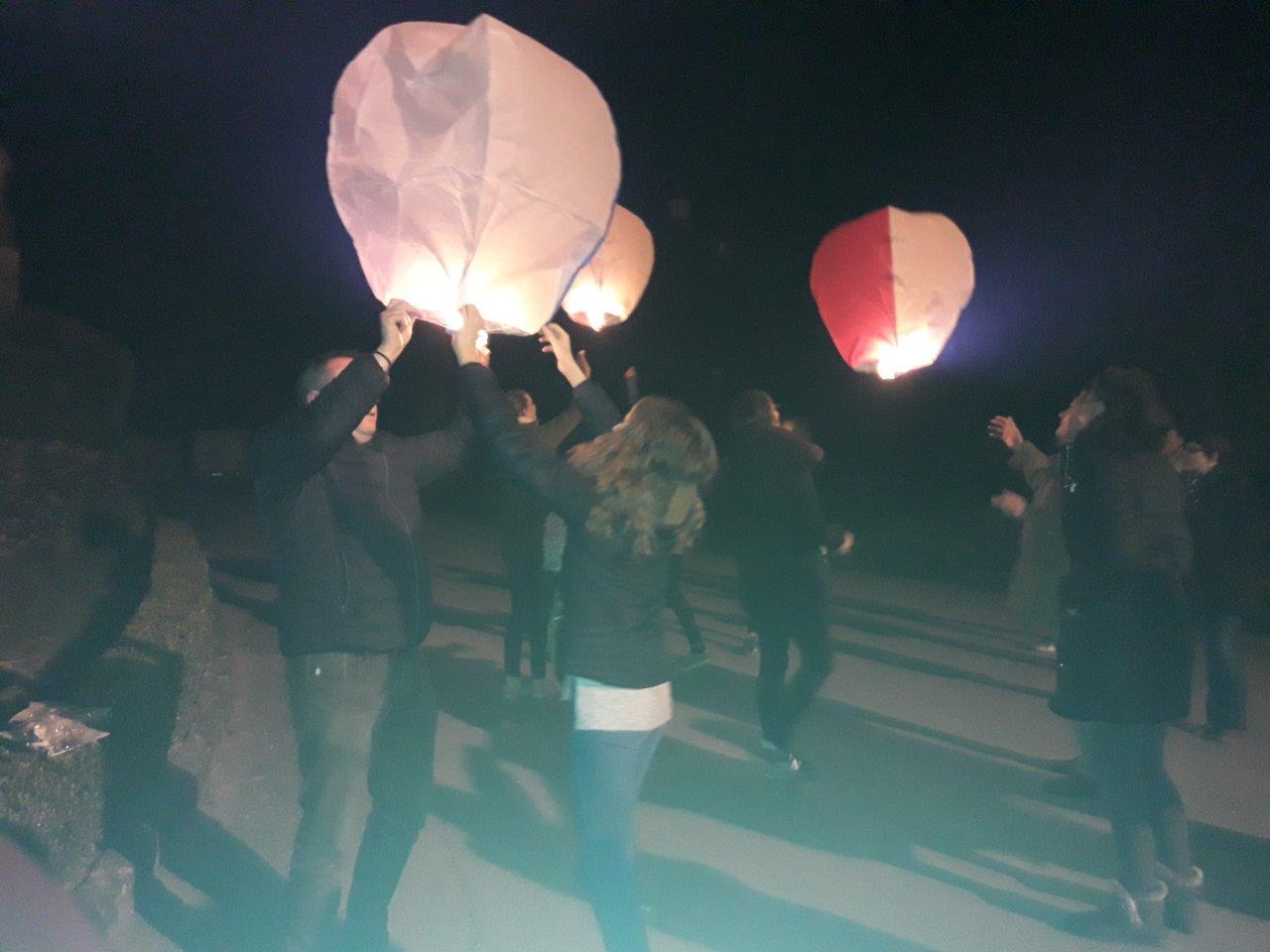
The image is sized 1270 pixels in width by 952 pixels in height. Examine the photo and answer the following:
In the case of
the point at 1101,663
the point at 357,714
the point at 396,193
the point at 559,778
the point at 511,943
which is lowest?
the point at 559,778

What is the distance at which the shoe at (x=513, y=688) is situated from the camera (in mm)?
5727

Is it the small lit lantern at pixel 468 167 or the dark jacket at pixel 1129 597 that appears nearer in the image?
the small lit lantern at pixel 468 167

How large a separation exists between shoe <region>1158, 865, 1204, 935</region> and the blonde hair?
241 centimetres

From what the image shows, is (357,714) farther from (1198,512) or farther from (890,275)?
(1198,512)

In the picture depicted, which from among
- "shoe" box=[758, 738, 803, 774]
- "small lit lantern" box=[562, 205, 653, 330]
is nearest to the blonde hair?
"small lit lantern" box=[562, 205, 653, 330]

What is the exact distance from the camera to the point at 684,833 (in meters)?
4.03

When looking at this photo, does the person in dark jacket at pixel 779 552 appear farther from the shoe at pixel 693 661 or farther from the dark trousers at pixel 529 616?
the shoe at pixel 693 661

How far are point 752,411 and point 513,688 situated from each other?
247 centimetres

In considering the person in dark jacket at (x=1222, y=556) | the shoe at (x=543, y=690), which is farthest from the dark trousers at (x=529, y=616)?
the person in dark jacket at (x=1222, y=556)

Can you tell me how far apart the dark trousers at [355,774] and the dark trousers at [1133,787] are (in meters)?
2.37

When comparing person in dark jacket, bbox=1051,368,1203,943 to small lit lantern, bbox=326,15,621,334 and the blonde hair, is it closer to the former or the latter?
the blonde hair

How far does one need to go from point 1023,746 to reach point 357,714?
14.0 ft

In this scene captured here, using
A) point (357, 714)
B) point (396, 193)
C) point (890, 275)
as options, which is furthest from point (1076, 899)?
point (396, 193)

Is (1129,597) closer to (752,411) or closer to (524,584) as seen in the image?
(752,411)
